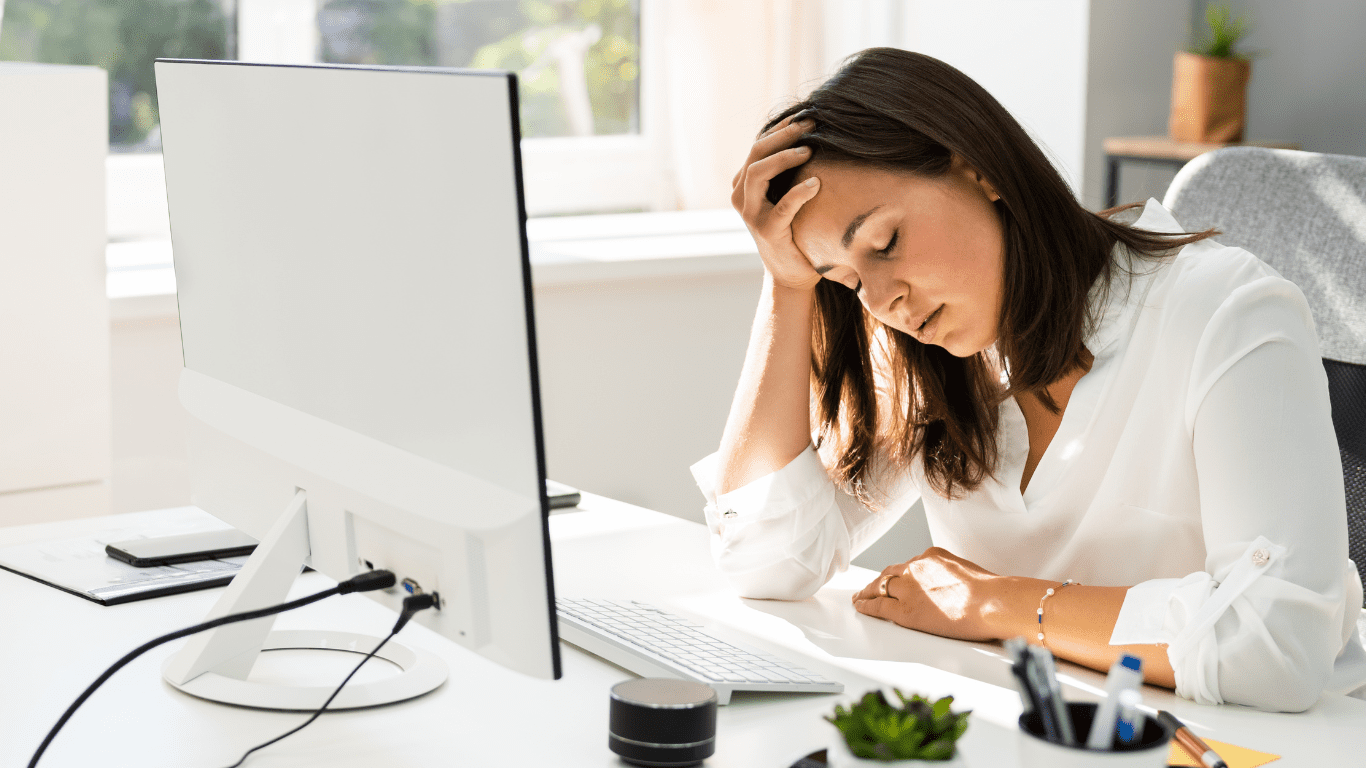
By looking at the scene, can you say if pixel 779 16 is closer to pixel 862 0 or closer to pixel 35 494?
pixel 862 0

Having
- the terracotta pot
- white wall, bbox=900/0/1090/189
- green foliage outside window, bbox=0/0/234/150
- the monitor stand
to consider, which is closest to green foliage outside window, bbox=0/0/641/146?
green foliage outside window, bbox=0/0/234/150

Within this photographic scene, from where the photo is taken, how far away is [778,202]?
1.25 m

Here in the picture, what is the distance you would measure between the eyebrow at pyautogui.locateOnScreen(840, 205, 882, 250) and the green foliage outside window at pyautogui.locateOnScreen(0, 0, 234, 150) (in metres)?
1.56

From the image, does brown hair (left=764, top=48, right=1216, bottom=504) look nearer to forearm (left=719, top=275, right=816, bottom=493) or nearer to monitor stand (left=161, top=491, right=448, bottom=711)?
forearm (left=719, top=275, right=816, bottom=493)

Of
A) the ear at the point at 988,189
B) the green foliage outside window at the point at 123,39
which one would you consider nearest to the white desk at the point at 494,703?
the ear at the point at 988,189

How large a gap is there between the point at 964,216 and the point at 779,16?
1840mm

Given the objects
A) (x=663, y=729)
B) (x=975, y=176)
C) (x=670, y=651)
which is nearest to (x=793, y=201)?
(x=975, y=176)

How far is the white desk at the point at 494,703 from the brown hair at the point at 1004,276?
20 centimetres

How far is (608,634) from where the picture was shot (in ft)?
3.46

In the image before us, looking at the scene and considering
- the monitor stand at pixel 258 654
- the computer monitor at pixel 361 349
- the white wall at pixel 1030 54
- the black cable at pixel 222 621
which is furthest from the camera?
the white wall at pixel 1030 54

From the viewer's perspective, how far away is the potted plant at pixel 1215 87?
2.41m

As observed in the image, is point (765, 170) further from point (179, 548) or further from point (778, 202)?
point (179, 548)

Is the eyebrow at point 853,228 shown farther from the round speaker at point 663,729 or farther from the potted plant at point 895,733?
the potted plant at point 895,733

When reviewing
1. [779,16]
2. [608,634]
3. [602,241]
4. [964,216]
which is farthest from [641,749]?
[779,16]
